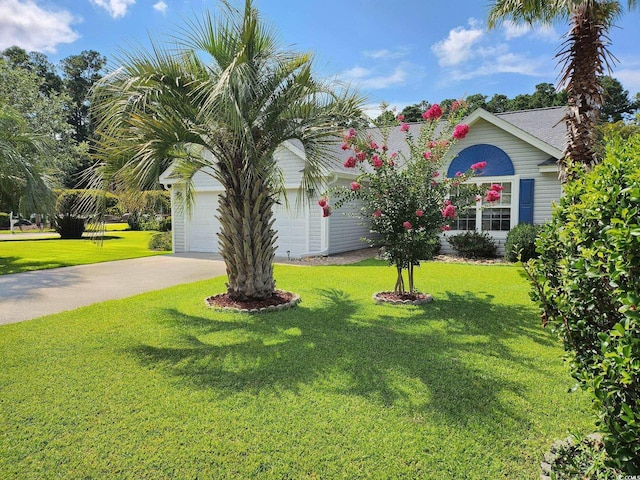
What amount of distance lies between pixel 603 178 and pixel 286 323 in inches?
189

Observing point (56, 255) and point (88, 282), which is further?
point (56, 255)

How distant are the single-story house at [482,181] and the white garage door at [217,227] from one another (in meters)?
0.04

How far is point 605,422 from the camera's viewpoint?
1.92 metres

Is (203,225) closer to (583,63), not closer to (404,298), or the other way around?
(404,298)

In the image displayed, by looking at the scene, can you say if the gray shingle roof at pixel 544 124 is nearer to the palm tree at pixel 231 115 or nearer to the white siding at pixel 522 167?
the white siding at pixel 522 167

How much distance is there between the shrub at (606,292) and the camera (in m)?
1.70

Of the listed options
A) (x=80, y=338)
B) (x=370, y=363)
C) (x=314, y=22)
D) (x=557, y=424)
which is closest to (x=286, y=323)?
(x=370, y=363)

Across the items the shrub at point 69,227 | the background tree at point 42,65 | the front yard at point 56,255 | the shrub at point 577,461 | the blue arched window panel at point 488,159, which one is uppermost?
the background tree at point 42,65

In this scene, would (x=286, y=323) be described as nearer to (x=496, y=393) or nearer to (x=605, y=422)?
(x=496, y=393)

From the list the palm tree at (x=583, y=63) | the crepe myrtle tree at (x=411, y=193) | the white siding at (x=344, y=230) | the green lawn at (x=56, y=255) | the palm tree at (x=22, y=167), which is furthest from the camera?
the white siding at (x=344, y=230)

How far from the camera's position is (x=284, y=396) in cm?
369

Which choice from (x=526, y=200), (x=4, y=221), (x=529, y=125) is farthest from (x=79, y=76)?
(x=526, y=200)

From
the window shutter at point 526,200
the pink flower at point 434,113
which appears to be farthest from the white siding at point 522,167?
the pink flower at point 434,113

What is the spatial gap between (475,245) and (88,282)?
11.5 meters
